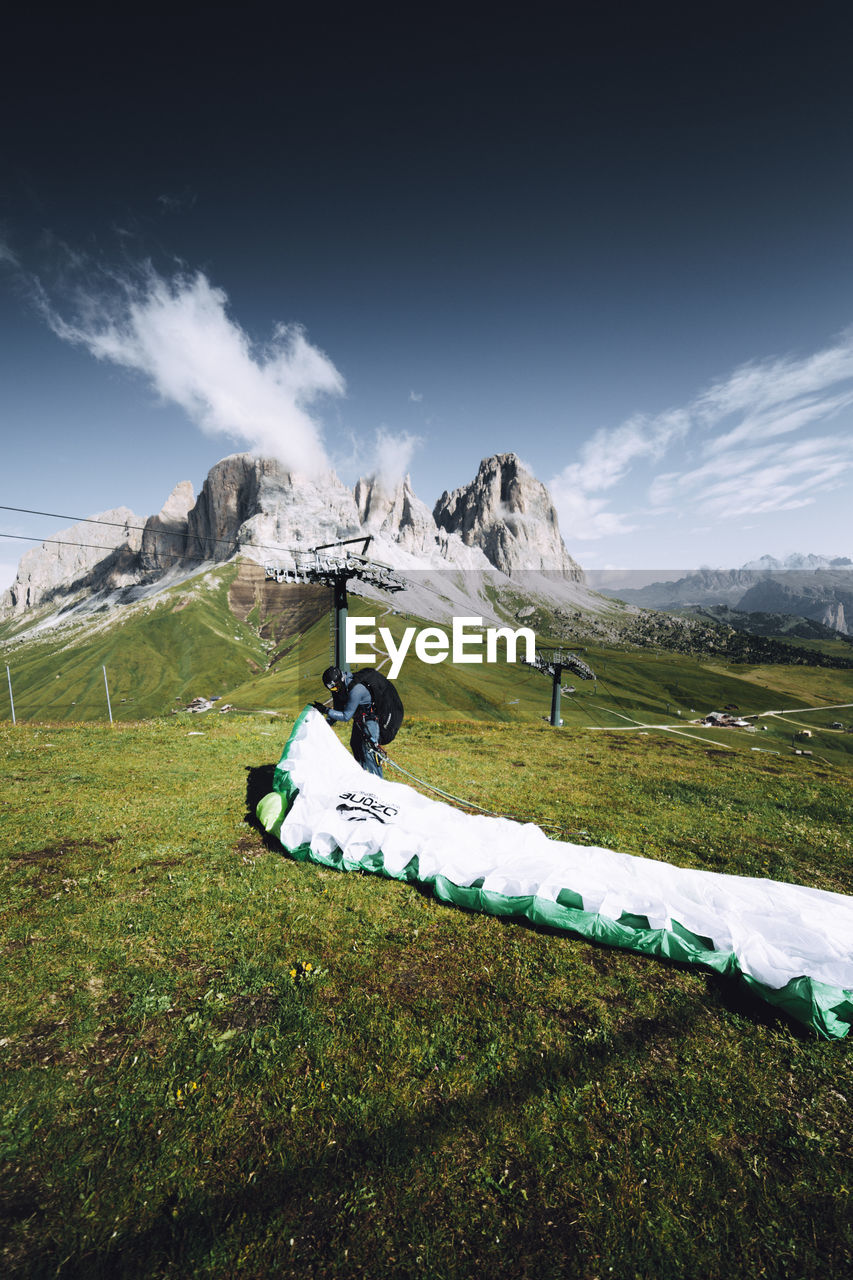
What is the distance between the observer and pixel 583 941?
8.01 metres

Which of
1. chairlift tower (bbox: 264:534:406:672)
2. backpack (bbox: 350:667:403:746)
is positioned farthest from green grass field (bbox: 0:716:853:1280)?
chairlift tower (bbox: 264:534:406:672)

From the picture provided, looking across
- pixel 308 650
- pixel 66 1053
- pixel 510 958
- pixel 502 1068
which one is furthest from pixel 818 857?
pixel 308 650

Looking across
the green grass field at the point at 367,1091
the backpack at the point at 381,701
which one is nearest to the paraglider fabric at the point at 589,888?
the green grass field at the point at 367,1091

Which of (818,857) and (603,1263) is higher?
(603,1263)

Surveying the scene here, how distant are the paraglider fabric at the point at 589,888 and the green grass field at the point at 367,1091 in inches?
14.6

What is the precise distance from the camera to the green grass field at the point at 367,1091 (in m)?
3.96

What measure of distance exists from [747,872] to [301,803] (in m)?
10.5

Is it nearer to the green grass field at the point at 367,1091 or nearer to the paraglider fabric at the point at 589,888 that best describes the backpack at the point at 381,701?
the paraglider fabric at the point at 589,888

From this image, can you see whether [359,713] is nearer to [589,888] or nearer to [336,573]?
[589,888]

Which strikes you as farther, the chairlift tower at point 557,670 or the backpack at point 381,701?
the chairlift tower at point 557,670

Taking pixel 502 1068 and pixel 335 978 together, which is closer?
pixel 502 1068

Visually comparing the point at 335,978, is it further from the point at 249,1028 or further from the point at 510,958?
the point at 510,958

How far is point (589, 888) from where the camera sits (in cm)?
852

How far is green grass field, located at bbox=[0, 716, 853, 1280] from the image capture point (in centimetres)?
396
